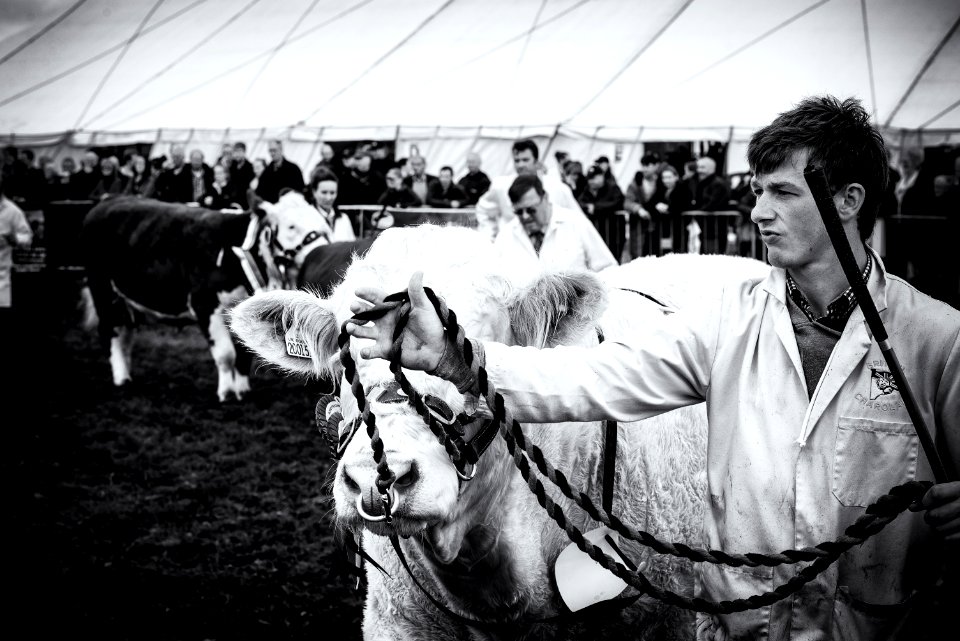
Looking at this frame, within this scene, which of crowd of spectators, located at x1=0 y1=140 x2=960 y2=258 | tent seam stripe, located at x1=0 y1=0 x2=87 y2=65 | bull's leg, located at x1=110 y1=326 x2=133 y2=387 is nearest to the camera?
bull's leg, located at x1=110 y1=326 x2=133 y2=387

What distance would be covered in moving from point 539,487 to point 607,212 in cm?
982

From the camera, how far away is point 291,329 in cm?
279

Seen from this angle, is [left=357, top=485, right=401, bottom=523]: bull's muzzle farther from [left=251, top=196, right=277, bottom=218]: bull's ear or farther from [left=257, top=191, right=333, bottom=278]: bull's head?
[left=251, top=196, right=277, bottom=218]: bull's ear

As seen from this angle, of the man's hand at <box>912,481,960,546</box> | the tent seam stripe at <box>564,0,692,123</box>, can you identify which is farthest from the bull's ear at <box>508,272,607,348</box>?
the tent seam stripe at <box>564,0,692,123</box>

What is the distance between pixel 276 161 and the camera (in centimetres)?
1196

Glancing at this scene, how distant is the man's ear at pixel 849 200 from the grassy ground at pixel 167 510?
6.78 ft

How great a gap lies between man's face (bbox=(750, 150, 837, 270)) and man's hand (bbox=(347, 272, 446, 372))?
821 millimetres

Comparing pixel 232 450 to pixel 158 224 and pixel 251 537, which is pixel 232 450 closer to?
pixel 251 537

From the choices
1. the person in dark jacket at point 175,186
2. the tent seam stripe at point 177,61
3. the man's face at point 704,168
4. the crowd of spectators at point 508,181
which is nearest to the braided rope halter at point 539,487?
the crowd of spectators at point 508,181

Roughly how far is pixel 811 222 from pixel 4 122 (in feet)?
70.7

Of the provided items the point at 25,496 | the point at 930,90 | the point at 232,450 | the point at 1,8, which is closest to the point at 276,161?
the point at 232,450

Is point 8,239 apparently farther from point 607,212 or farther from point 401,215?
point 607,212

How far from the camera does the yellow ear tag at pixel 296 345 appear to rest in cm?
281

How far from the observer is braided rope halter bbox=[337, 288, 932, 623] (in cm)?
187
